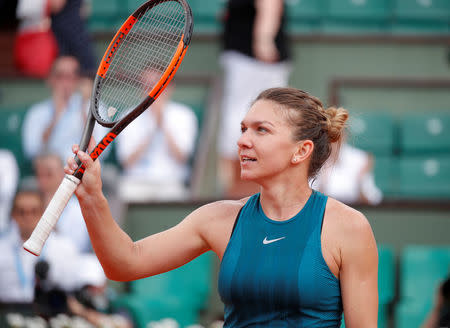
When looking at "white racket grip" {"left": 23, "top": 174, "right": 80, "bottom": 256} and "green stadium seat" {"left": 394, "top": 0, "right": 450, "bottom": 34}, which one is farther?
"green stadium seat" {"left": 394, "top": 0, "right": 450, "bottom": 34}

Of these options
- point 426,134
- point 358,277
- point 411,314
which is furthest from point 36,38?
point 358,277

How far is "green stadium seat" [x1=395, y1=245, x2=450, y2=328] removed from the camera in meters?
4.56

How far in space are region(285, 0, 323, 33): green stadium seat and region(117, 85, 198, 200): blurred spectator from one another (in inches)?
Result: 74.7

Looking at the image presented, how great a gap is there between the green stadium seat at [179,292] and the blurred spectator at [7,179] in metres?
1.17

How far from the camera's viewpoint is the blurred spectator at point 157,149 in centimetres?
554

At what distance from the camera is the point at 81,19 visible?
5.79m

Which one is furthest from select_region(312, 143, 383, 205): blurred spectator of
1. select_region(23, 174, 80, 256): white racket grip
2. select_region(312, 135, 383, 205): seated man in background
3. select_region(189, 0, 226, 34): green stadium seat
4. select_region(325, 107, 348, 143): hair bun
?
select_region(23, 174, 80, 256): white racket grip

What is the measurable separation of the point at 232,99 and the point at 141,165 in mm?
1045

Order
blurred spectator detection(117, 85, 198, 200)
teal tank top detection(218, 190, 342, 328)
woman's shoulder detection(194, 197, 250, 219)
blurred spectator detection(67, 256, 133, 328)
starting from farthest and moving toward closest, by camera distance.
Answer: blurred spectator detection(117, 85, 198, 200), blurred spectator detection(67, 256, 133, 328), woman's shoulder detection(194, 197, 250, 219), teal tank top detection(218, 190, 342, 328)

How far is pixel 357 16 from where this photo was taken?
276 inches

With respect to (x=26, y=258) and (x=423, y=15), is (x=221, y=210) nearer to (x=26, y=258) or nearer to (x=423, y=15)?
(x=26, y=258)

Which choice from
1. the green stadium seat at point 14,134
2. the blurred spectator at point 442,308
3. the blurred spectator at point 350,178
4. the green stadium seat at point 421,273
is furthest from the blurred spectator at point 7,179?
the blurred spectator at point 442,308

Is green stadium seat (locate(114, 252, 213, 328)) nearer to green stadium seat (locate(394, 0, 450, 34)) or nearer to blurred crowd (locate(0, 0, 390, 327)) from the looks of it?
blurred crowd (locate(0, 0, 390, 327))

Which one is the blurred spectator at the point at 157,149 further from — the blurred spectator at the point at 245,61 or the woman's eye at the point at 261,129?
Answer: the woman's eye at the point at 261,129
